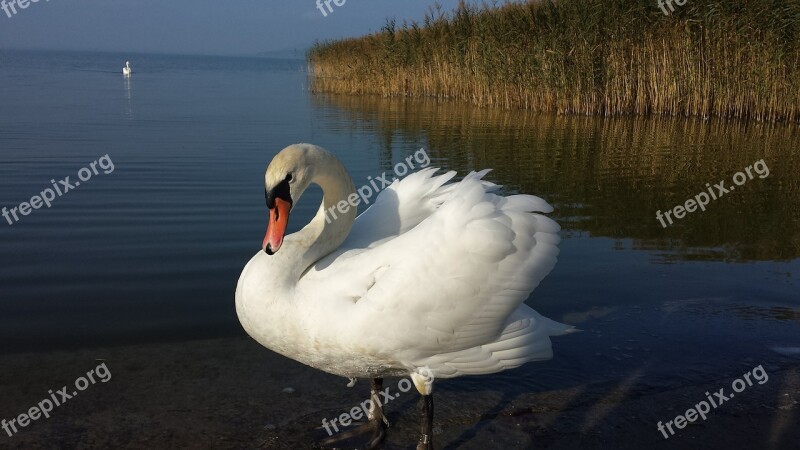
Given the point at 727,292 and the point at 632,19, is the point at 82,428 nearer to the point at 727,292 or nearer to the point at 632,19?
the point at 727,292

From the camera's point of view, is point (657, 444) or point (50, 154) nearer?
point (657, 444)

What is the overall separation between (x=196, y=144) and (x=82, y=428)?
10834 millimetres

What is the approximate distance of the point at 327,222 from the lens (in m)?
3.93

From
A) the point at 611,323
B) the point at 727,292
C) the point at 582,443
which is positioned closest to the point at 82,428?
the point at 582,443

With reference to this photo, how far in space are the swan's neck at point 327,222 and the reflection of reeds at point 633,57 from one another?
58.9 ft

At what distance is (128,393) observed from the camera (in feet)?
14.4

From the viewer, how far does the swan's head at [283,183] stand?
11.7 ft
